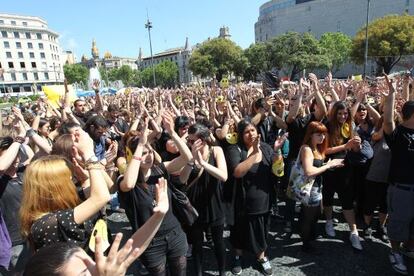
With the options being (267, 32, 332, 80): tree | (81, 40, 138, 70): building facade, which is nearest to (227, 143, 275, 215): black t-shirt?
(267, 32, 332, 80): tree

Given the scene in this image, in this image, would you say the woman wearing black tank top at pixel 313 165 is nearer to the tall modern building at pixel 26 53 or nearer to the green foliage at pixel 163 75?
the green foliage at pixel 163 75

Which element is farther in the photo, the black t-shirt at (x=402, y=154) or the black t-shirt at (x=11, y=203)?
the black t-shirt at (x=402, y=154)

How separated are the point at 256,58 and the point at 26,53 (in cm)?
7120

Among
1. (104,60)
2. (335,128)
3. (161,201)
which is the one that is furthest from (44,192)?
(104,60)

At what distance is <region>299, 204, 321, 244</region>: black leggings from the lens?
3973 mm

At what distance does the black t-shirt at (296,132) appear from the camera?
484cm

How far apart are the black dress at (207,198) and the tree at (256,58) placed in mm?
51171

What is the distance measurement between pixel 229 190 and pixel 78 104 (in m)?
5.24

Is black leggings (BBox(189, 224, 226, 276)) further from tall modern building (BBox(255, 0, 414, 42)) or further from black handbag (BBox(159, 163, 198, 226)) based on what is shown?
tall modern building (BBox(255, 0, 414, 42))

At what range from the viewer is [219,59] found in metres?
56.3

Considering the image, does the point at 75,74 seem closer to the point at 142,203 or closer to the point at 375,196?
the point at 375,196

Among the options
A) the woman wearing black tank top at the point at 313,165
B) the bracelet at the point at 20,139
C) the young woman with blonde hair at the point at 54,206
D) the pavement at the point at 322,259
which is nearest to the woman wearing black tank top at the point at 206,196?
the pavement at the point at 322,259

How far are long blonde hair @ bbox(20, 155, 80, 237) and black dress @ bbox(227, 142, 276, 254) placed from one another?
6.91ft

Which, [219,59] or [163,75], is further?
[163,75]
